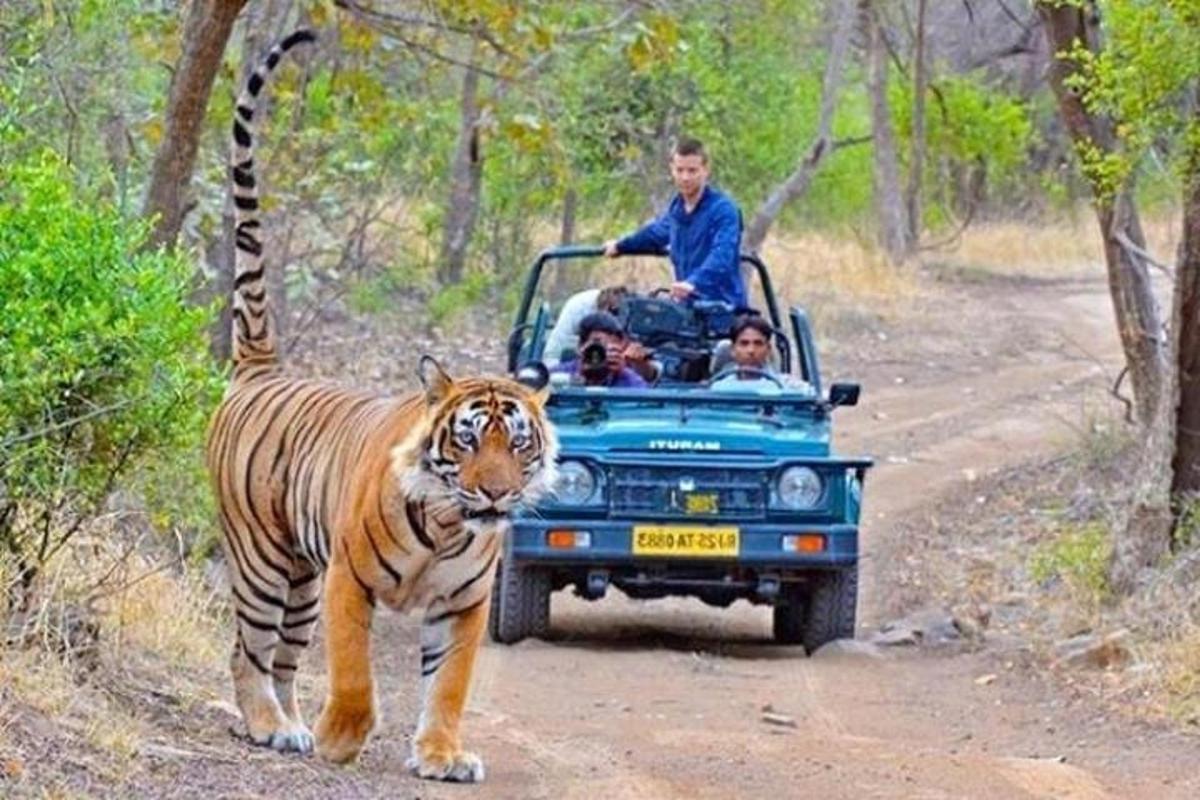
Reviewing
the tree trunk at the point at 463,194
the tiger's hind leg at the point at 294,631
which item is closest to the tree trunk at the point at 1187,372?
the tiger's hind leg at the point at 294,631

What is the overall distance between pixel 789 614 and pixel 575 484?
148 cm

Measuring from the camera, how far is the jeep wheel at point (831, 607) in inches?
471

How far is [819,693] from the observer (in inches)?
430

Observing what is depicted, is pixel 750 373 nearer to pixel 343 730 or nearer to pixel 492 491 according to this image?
pixel 343 730

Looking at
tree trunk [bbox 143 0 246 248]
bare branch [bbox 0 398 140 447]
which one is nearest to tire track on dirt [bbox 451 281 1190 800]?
bare branch [bbox 0 398 140 447]

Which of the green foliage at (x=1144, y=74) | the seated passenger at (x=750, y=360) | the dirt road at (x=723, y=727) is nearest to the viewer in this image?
the dirt road at (x=723, y=727)

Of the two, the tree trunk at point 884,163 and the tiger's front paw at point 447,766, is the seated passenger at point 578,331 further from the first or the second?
the tree trunk at point 884,163

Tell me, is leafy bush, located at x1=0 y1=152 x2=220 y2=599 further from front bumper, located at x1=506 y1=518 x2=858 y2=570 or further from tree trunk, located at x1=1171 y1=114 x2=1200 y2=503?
tree trunk, located at x1=1171 y1=114 x2=1200 y2=503

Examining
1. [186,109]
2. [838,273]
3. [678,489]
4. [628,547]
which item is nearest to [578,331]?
[678,489]

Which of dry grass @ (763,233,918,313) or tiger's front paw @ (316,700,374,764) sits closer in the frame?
tiger's front paw @ (316,700,374,764)

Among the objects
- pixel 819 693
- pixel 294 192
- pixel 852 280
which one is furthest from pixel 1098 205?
pixel 852 280

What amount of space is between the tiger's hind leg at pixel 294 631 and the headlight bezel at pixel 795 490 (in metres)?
3.26

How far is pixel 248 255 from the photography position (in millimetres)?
9242

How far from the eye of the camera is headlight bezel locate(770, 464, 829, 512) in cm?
1166
